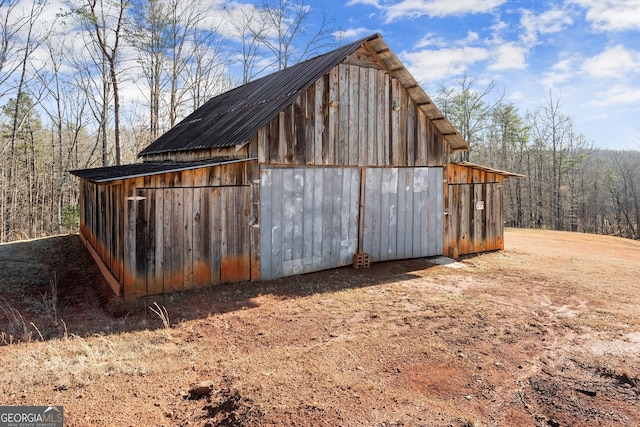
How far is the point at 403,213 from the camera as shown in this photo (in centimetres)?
1143

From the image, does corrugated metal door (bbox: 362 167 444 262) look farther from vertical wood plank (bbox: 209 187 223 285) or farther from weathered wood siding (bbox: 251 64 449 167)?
vertical wood plank (bbox: 209 187 223 285)

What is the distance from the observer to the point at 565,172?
37656 mm

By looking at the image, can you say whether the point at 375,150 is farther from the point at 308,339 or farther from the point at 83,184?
the point at 83,184

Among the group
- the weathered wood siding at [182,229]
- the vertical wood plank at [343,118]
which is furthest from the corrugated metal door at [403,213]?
the weathered wood siding at [182,229]

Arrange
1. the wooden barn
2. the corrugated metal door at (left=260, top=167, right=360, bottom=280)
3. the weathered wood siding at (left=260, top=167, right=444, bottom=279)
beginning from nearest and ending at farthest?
1. the wooden barn
2. the corrugated metal door at (left=260, top=167, right=360, bottom=280)
3. the weathered wood siding at (left=260, top=167, right=444, bottom=279)

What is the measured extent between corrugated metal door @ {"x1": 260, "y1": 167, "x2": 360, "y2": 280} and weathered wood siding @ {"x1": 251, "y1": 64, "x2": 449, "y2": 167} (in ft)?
1.21

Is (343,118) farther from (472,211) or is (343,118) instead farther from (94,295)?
(94,295)

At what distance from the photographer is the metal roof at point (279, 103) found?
31.2ft

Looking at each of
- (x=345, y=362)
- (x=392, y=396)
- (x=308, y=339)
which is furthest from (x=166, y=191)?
(x=392, y=396)

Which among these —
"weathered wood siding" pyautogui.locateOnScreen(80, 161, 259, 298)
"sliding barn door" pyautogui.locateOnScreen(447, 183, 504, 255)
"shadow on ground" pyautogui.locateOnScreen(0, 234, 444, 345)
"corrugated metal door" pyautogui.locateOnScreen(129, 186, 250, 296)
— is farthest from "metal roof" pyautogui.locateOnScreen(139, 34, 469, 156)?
"shadow on ground" pyautogui.locateOnScreen(0, 234, 444, 345)

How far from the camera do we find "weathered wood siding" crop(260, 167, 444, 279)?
9.41 metres

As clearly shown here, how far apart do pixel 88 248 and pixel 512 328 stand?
12.0m

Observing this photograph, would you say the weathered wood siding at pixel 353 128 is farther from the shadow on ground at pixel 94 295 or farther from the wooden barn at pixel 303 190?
the shadow on ground at pixel 94 295

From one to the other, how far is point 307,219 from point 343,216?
1.06 meters
